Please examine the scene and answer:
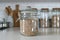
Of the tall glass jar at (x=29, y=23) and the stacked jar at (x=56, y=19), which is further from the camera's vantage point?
the stacked jar at (x=56, y=19)

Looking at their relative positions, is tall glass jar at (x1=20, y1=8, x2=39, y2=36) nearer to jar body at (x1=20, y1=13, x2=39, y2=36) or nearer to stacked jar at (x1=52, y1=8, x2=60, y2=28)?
jar body at (x1=20, y1=13, x2=39, y2=36)

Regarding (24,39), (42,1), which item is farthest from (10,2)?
(24,39)

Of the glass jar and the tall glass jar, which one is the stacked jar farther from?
the tall glass jar

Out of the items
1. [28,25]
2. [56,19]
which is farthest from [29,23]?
[56,19]

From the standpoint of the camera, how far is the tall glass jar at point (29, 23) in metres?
0.97

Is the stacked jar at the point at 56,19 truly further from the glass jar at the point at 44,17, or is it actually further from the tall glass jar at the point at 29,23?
the tall glass jar at the point at 29,23

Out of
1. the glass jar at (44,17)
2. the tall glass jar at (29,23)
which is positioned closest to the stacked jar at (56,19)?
the glass jar at (44,17)

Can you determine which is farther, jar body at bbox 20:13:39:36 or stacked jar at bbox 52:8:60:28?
stacked jar at bbox 52:8:60:28

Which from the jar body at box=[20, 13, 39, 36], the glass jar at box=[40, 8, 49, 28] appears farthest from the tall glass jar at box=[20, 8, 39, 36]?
the glass jar at box=[40, 8, 49, 28]

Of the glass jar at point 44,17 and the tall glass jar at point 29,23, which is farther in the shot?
the glass jar at point 44,17

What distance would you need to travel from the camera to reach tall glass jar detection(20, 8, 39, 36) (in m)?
0.97

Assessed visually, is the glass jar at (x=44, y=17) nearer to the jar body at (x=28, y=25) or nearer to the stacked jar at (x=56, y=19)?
the stacked jar at (x=56, y=19)

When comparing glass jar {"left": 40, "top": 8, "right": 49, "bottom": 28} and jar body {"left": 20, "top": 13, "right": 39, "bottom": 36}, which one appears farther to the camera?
glass jar {"left": 40, "top": 8, "right": 49, "bottom": 28}

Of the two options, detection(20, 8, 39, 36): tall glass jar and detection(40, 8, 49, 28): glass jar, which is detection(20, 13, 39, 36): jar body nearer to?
detection(20, 8, 39, 36): tall glass jar
